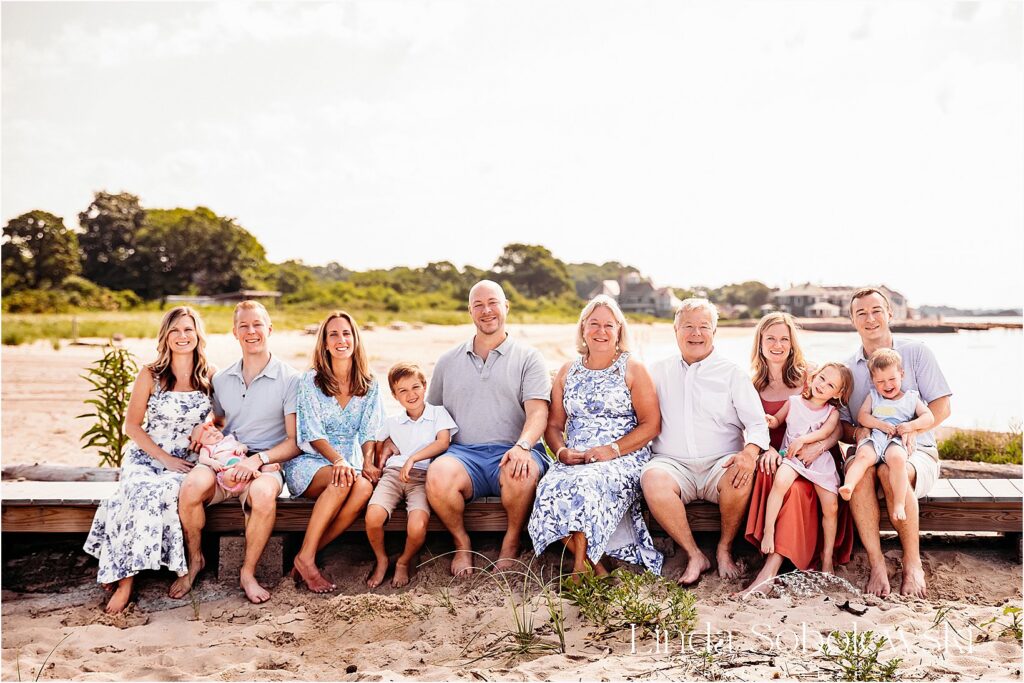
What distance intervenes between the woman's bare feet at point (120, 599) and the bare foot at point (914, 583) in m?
3.97

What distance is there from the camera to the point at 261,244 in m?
52.1

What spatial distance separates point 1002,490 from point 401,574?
3.39m

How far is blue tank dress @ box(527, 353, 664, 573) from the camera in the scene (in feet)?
13.1

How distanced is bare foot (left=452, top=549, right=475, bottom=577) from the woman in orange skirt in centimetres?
144

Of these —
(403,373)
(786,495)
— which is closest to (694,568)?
(786,495)

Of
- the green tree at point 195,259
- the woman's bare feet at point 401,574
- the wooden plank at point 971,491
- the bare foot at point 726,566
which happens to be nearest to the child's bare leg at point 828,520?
the bare foot at point 726,566

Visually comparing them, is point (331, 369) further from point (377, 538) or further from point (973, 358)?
point (973, 358)

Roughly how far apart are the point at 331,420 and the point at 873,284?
3.21m

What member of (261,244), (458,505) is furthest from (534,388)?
(261,244)

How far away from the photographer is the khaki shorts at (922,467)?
4172 millimetres

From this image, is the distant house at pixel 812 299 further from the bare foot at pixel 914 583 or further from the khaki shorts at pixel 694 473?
the khaki shorts at pixel 694 473

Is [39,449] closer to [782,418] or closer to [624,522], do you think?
[624,522]

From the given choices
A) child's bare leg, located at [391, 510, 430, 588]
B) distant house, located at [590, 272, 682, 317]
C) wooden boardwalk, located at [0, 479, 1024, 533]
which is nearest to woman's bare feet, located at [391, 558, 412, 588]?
child's bare leg, located at [391, 510, 430, 588]

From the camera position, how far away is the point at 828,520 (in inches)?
161
